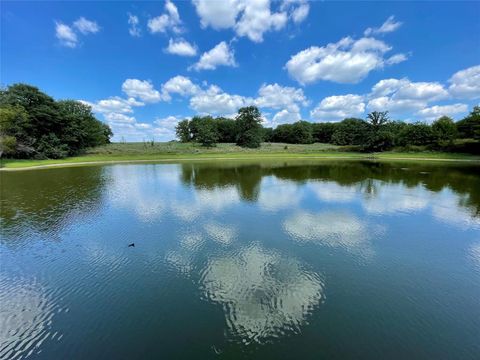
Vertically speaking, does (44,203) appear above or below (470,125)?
below

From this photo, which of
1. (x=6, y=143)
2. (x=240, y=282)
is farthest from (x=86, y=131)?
(x=240, y=282)

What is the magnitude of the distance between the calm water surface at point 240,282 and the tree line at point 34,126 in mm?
37104

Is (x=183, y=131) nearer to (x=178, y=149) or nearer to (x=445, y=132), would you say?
(x=178, y=149)

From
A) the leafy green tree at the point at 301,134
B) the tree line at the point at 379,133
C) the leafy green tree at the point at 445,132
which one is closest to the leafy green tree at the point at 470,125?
the tree line at the point at 379,133

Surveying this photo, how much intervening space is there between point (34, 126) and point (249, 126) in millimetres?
53647

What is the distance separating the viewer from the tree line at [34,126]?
1647 inches

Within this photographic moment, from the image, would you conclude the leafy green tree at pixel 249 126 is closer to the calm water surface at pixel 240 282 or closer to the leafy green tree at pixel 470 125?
the leafy green tree at pixel 470 125

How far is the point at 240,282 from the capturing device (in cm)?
725

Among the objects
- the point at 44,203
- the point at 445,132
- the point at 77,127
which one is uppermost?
the point at 77,127

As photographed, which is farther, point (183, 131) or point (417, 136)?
point (183, 131)

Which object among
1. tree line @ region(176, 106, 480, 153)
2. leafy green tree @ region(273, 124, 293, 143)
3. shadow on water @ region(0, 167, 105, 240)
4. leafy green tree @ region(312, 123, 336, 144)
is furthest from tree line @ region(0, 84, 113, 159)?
leafy green tree @ region(312, 123, 336, 144)

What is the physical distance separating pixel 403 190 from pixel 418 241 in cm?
1188

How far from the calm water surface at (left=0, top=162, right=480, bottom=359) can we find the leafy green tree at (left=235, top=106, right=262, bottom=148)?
6246 centimetres

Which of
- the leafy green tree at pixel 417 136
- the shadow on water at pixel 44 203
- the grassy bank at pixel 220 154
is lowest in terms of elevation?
the grassy bank at pixel 220 154
